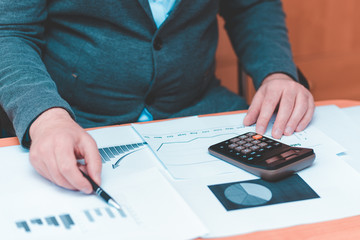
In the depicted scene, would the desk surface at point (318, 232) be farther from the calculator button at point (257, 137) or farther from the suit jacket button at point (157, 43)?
the suit jacket button at point (157, 43)

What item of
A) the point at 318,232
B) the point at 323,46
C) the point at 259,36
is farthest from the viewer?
the point at 323,46

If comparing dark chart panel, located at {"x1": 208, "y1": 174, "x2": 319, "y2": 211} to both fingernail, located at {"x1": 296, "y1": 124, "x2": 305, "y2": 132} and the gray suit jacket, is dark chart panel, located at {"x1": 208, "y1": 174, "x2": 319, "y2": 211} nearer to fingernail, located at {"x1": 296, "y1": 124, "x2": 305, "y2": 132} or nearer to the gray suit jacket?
fingernail, located at {"x1": 296, "y1": 124, "x2": 305, "y2": 132}

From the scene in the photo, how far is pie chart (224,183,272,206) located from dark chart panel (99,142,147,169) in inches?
6.8

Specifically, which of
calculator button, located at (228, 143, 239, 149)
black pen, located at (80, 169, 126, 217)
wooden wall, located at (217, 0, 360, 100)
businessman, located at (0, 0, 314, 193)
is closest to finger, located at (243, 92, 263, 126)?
businessman, located at (0, 0, 314, 193)

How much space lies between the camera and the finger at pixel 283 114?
713 mm

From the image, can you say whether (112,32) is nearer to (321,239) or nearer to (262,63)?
(262,63)

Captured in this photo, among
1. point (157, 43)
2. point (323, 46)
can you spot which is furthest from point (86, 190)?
point (323, 46)

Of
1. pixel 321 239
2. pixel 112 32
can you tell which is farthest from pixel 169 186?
pixel 112 32

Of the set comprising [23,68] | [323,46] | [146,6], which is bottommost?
[323,46]

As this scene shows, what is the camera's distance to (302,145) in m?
0.67

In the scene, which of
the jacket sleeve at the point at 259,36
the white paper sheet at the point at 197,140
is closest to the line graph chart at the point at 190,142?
the white paper sheet at the point at 197,140

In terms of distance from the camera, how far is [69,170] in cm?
51

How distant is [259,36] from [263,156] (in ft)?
1.69

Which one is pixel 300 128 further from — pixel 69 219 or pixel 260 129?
pixel 69 219
